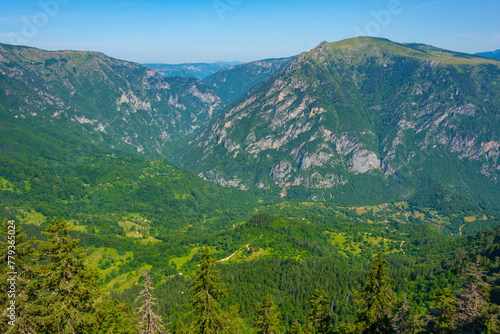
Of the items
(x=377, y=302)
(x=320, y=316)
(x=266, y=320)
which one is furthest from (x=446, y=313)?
(x=266, y=320)

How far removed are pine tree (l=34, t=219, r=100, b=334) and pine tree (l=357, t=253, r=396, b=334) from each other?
3182cm

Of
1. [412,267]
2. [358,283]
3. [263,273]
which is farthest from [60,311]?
[412,267]

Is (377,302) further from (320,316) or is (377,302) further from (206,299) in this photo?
(206,299)

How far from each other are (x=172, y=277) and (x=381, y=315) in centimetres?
15130

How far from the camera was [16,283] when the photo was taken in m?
30.5

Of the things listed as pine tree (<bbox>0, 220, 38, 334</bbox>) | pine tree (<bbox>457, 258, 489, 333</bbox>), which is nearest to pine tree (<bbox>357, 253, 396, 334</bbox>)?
pine tree (<bbox>457, 258, 489, 333</bbox>)

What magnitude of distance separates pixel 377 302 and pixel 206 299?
68.8 feet

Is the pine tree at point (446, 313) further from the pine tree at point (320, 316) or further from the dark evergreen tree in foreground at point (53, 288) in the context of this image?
the dark evergreen tree in foreground at point (53, 288)

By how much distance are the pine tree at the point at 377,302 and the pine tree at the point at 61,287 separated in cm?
3182

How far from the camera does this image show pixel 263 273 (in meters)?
160

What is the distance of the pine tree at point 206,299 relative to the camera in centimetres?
3191

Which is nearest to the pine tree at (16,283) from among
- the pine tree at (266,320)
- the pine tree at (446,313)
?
the pine tree at (266,320)

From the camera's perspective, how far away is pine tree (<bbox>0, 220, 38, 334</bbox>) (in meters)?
29.5

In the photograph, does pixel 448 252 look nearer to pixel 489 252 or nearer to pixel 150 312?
pixel 489 252
